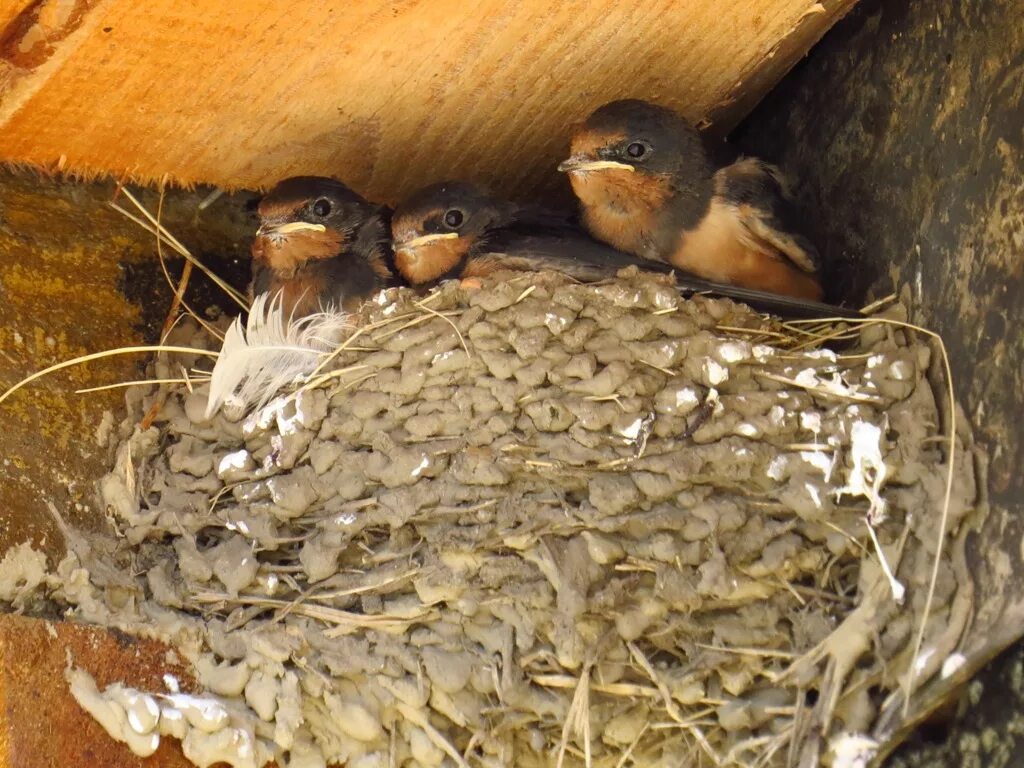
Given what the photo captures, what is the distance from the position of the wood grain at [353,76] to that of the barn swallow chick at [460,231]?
0.45 feet

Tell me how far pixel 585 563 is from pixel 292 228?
4.41ft

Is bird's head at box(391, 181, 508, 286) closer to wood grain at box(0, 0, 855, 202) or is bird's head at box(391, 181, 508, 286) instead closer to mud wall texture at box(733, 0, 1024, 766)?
wood grain at box(0, 0, 855, 202)

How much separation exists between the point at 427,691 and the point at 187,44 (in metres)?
1.41

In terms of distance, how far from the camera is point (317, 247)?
163 inches

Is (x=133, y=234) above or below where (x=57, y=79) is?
below

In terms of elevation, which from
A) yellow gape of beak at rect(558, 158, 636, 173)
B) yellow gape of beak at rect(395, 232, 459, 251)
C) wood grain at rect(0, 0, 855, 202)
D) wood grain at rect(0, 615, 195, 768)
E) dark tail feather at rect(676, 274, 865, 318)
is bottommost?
wood grain at rect(0, 615, 195, 768)

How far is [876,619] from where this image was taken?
2.98m

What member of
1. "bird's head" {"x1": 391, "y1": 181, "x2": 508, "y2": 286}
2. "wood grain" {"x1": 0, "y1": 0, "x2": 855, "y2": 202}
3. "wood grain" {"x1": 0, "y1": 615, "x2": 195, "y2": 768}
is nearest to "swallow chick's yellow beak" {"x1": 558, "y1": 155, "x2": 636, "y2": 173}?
"wood grain" {"x1": 0, "y1": 0, "x2": 855, "y2": 202}

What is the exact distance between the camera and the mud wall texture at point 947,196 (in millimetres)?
2924

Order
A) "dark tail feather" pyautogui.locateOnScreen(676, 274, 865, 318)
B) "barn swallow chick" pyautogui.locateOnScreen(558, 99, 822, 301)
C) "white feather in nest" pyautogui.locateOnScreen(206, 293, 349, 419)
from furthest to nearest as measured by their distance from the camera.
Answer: "barn swallow chick" pyautogui.locateOnScreen(558, 99, 822, 301) < "white feather in nest" pyautogui.locateOnScreen(206, 293, 349, 419) < "dark tail feather" pyautogui.locateOnScreen(676, 274, 865, 318)

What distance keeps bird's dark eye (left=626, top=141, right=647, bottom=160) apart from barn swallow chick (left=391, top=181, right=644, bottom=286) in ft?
0.78

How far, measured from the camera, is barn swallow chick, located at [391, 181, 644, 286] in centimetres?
390

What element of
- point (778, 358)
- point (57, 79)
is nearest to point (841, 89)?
point (778, 358)

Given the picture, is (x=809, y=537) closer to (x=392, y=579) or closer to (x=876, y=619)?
(x=876, y=619)
